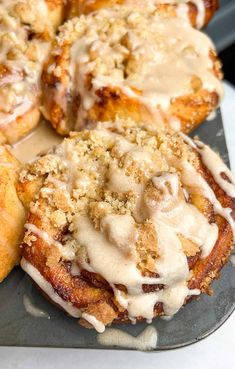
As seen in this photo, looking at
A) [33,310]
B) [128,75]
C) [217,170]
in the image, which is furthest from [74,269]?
[128,75]

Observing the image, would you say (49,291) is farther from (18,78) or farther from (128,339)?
(18,78)

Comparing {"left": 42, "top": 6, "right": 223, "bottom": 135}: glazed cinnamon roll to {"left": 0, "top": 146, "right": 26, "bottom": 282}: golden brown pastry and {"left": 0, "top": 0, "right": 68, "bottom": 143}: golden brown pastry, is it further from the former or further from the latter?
{"left": 0, "top": 146, "right": 26, "bottom": 282}: golden brown pastry

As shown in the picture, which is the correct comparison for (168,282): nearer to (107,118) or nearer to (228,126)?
(107,118)

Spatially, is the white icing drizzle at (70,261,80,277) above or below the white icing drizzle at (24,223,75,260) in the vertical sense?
below

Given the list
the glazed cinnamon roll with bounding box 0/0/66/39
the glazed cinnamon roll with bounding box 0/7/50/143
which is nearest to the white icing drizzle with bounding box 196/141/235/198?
the glazed cinnamon roll with bounding box 0/7/50/143

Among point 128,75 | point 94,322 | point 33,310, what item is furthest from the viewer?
point 128,75
